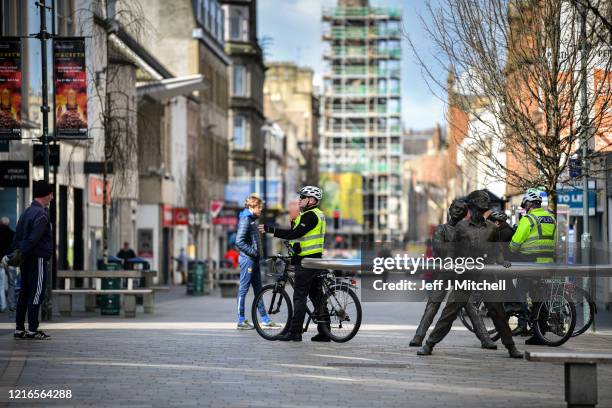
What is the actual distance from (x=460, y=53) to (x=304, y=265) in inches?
365

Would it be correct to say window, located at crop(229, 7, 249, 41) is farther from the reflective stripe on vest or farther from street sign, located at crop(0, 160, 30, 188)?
the reflective stripe on vest

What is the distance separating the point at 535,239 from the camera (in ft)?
65.2

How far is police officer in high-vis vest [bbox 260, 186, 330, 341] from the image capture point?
64.8ft

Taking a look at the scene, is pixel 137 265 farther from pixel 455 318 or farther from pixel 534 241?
pixel 455 318

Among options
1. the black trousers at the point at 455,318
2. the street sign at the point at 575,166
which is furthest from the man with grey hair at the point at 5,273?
the black trousers at the point at 455,318

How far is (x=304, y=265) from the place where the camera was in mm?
19719

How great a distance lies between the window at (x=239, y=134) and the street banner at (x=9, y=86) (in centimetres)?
7792

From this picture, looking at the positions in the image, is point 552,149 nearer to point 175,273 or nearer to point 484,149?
point 484,149

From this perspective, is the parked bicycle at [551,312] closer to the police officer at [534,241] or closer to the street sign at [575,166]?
the police officer at [534,241]

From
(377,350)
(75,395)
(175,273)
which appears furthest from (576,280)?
(175,273)

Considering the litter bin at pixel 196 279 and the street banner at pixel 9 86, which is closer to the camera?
the street banner at pixel 9 86

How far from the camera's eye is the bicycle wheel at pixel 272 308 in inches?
794

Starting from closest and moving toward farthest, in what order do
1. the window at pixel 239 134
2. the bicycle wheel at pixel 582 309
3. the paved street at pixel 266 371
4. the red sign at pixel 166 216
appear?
the paved street at pixel 266 371 → the bicycle wheel at pixel 582 309 → the red sign at pixel 166 216 → the window at pixel 239 134

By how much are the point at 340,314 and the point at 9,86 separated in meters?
7.39
